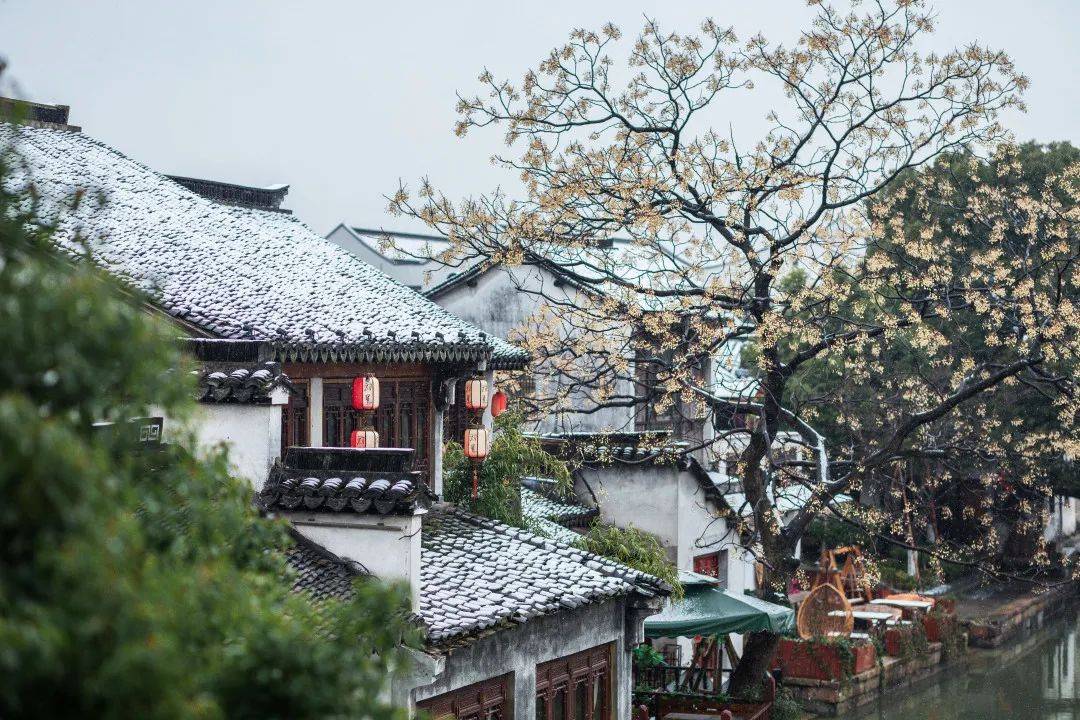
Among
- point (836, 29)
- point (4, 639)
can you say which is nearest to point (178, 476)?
point (4, 639)

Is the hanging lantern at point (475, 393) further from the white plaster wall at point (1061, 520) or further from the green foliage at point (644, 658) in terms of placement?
the white plaster wall at point (1061, 520)

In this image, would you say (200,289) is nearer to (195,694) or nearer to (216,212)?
(216,212)

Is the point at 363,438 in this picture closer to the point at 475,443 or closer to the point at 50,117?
the point at 475,443

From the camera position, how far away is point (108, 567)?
3.40 metres

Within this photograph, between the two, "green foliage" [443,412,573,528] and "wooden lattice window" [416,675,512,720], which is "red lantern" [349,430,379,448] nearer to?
"green foliage" [443,412,573,528]

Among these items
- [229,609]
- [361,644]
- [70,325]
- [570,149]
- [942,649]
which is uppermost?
[570,149]

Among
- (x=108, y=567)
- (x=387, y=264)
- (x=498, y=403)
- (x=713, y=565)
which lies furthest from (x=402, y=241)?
(x=108, y=567)

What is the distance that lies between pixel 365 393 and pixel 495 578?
2.49 meters

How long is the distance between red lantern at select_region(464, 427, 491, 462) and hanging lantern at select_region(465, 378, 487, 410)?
0.34 metres

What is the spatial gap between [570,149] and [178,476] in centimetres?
1282

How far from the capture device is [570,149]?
17125 millimetres

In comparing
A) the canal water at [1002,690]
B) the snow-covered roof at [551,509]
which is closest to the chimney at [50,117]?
the snow-covered roof at [551,509]

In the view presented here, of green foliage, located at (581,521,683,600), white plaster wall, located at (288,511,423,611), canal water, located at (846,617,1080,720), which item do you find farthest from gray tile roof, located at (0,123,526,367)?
canal water, located at (846,617,1080,720)

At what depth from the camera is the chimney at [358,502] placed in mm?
10523
